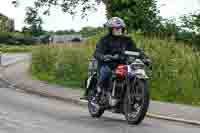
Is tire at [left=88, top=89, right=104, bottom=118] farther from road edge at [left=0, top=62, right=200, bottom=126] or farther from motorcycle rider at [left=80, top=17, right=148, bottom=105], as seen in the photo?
road edge at [left=0, top=62, right=200, bottom=126]

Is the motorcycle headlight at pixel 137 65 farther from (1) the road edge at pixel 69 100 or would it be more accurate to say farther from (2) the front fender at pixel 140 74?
(1) the road edge at pixel 69 100

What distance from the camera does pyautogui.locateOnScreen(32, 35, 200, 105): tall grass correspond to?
780 inches

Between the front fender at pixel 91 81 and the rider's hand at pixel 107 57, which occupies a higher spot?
the rider's hand at pixel 107 57

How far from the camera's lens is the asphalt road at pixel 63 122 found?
39.5ft

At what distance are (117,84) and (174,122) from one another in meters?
1.69

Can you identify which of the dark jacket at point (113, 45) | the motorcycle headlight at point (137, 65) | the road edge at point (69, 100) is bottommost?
the road edge at point (69, 100)

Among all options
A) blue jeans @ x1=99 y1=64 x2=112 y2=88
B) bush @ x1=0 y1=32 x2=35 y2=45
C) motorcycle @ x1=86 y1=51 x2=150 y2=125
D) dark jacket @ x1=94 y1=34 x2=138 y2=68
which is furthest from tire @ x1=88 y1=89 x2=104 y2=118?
bush @ x1=0 y1=32 x2=35 y2=45

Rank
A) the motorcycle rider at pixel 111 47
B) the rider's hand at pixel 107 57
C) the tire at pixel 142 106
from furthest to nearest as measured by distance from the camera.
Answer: the motorcycle rider at pixel 111 47
the rider's hand at pixel 107 57
the tire at pixel 142 106

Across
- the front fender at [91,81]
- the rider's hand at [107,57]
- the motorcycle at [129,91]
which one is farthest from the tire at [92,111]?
the rider's hand at [107,57]

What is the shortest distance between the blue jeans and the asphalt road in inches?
27.5

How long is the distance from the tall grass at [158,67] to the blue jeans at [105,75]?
4961mm

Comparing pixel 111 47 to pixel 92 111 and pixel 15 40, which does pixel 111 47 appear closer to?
pixel 92 111

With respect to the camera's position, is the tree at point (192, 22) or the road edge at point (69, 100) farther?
the tree at point (192, 22)

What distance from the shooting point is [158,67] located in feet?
72.6
